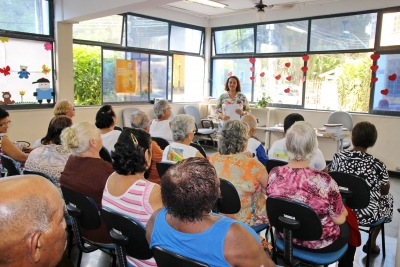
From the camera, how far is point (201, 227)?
3.94 feet

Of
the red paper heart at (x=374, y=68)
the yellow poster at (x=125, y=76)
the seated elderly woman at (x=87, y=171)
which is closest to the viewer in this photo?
the seated elderly woman at (x=87, y=171)

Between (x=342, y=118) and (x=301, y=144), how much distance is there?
458 centimetres

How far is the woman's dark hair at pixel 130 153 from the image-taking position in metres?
1.83

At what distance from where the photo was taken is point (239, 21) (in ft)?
25.2

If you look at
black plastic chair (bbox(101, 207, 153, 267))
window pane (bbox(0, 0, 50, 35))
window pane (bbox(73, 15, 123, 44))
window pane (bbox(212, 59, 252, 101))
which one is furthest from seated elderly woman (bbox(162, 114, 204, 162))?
window pane (bbox(212, 59, 252, 101))

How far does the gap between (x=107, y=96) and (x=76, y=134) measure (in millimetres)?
4475

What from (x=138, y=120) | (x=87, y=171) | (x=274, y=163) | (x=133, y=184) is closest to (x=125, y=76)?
(x=138, y=120)

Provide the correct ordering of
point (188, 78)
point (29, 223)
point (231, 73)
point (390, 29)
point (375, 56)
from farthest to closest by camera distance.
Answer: point (188, 78), point (231, 73), point (375, 56), point (390, 29), point (29, 223)

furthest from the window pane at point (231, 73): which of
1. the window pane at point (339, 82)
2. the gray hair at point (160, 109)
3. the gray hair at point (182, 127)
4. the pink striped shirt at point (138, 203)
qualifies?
the pink striped shirt at point (138, 203)

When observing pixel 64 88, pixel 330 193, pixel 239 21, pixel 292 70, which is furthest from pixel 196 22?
pixel 330 193

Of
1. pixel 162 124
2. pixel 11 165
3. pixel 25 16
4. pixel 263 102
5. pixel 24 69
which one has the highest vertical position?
pixel 25 16

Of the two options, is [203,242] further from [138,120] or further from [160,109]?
[160,109]

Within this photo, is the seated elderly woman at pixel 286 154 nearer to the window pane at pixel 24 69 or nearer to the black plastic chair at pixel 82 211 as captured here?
the black plastic chair at pixel 82 211

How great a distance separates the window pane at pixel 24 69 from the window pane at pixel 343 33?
17.0ft
